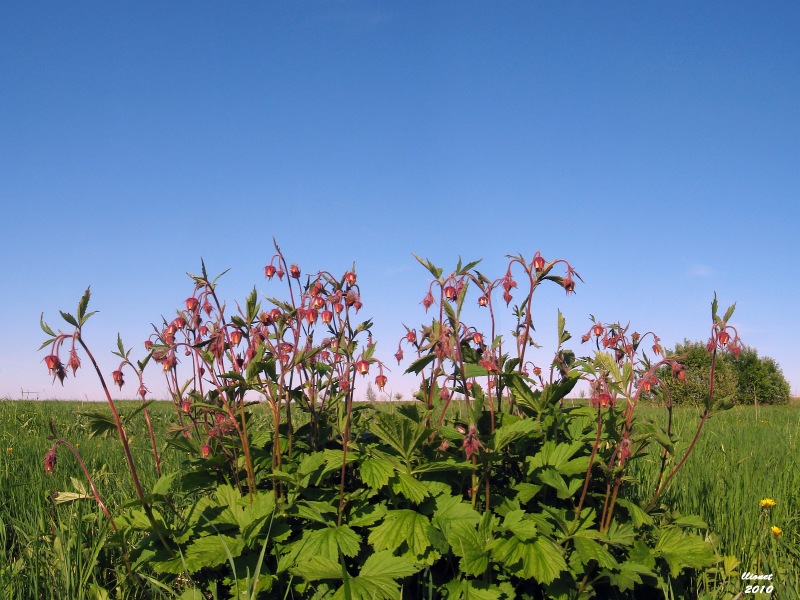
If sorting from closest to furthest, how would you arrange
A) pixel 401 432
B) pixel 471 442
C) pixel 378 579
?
pixel 378 579, pixel 471 442, pixel 401 432

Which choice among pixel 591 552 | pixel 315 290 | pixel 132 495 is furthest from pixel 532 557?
pixel 132 495

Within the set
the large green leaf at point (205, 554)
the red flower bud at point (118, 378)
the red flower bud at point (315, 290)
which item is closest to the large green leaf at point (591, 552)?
the large green leaf at point (205, 554)

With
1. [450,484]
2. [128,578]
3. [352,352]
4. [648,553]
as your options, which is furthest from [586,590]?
[128,578]

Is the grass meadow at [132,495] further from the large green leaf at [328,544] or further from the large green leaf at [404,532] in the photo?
the large green leaf at [404,532]

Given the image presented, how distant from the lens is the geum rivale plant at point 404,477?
275 centimetres

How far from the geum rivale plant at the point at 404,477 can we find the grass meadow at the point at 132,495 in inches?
14.0

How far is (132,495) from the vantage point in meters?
4.74

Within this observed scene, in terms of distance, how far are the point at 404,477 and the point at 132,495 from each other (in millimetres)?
2899

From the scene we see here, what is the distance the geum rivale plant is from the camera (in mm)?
2746

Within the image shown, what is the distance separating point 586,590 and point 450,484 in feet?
2.66

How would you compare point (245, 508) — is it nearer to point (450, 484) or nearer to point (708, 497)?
point (450, 484)

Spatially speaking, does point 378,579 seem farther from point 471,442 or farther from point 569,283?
point 569,283

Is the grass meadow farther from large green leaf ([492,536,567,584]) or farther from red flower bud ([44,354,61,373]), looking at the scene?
large green leaf ([492,536,567,584])

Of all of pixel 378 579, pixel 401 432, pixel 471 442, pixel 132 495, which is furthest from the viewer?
pixel 132 495
